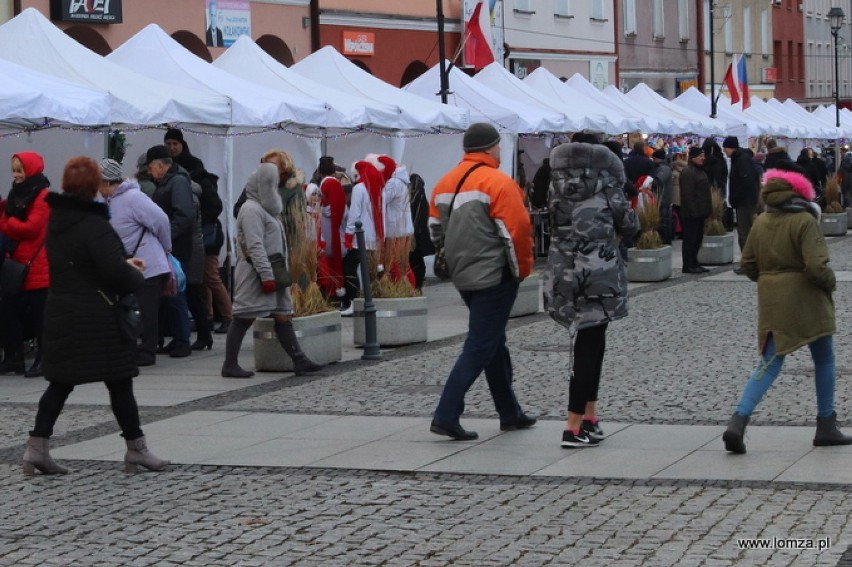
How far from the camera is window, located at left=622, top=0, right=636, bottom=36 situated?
50.2m

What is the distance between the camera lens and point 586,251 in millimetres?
9359

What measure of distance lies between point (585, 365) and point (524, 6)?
34676 mm

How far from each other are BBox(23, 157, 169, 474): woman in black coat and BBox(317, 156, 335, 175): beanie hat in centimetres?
1049

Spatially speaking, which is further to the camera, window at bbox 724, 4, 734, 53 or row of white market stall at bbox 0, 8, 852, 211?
window at bbox 724, 4, 734, 53

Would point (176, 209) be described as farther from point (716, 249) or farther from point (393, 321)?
point (716, 249)

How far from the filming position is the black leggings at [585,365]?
9438mm

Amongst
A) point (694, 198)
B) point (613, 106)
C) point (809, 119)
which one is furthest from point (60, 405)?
point (809, 119)

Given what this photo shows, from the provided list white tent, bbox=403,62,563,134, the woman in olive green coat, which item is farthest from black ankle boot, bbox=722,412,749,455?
white tent, bbox=403,62,563,134

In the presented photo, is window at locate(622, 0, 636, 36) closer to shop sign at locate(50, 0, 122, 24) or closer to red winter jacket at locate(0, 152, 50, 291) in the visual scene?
shop sign at locate(50, 0, 122, 24)

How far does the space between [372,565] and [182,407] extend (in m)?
5.30

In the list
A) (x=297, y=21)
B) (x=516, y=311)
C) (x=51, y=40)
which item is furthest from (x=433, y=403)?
(x=297, y=21)

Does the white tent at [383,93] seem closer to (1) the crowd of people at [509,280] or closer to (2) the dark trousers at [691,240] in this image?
(2) the dark trousers at [691,240]

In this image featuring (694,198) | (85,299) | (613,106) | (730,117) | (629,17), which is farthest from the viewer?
(629,17)

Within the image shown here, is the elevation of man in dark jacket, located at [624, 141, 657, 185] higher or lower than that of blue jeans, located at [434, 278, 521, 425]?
higher
